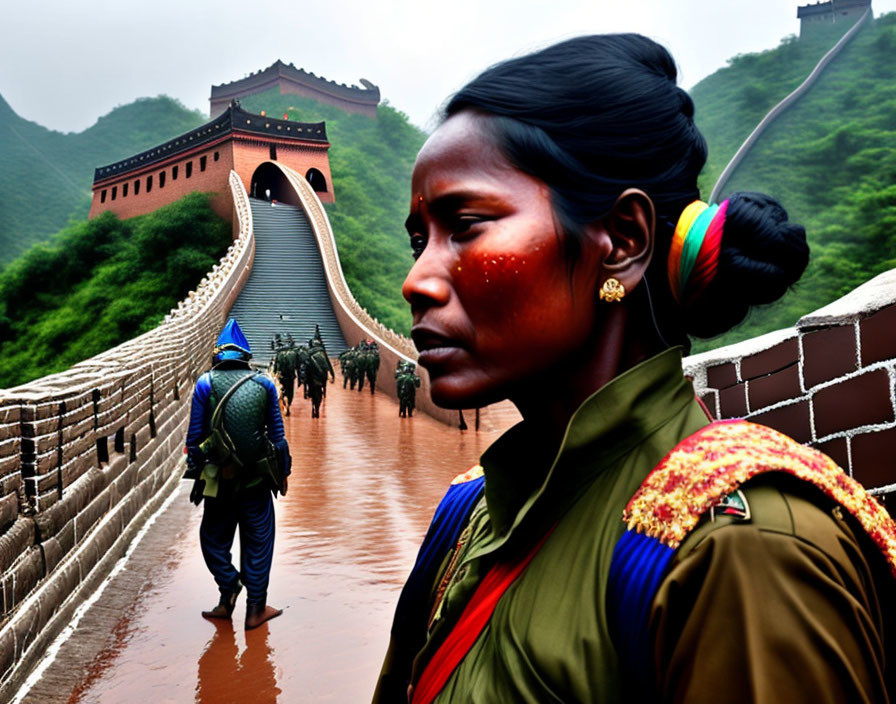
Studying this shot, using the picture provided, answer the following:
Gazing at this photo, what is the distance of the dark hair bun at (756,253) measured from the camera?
100cm

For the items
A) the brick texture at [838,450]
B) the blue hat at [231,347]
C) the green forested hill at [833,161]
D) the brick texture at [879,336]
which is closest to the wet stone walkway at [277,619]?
the blue hat at [231,347]

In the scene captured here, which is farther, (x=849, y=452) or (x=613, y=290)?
(x=849, y=452)

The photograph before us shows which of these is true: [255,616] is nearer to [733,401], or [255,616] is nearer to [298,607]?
[298,607]

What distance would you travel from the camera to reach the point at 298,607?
238 inches

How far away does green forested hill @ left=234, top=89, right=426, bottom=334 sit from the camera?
4294 centimetres

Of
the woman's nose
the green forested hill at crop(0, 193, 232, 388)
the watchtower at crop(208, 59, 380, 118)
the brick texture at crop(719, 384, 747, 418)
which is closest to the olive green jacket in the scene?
the woman's nose

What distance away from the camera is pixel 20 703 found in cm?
419

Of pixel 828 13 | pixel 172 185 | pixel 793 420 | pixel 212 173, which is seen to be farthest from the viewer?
pixel 828 13

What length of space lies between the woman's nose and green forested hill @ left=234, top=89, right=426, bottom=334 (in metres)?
30.0

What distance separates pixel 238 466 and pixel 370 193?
56.0 meters

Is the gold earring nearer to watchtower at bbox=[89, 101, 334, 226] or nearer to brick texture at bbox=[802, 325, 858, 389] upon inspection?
brick texture at bbox=[802, 325, 858, 389]

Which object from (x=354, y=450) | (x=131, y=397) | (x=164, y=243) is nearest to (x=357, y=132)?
(x=164, y=243)

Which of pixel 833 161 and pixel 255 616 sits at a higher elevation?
pixel 833 161

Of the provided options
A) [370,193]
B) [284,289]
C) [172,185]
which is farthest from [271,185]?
[284,289]
